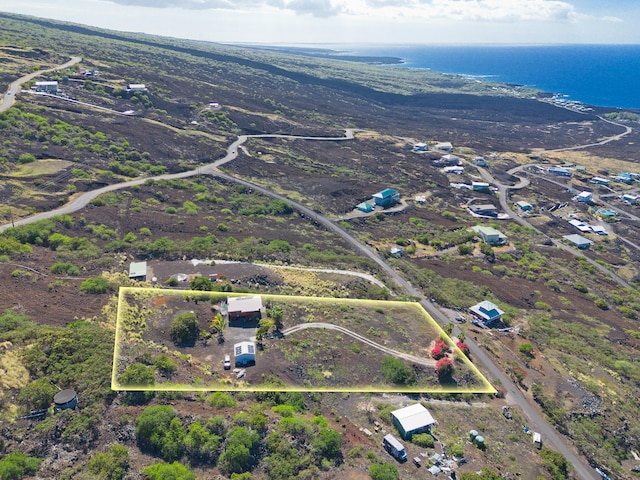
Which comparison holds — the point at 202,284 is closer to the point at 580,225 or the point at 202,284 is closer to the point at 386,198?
the point at 386,198

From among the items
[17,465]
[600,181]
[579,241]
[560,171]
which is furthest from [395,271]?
[600,181]

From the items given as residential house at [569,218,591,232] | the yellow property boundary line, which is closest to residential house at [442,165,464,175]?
residential house at [569,218,591,232]

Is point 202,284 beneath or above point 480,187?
above

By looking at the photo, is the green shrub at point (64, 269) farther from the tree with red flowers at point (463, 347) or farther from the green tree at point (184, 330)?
the tree with red flowers at point (463, 347)

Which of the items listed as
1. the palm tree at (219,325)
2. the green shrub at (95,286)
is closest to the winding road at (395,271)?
the palm tree at (219,325)

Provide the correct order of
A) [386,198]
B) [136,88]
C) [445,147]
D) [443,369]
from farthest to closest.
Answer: [445,147] → [136,88] → [386,198] → [443,369]

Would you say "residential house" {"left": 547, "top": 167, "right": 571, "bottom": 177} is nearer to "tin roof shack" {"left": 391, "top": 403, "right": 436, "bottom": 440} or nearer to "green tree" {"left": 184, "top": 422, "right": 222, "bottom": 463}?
"tin roof shack" {"left": 391, "top": 403, "right": 436, "bottom": 440}
